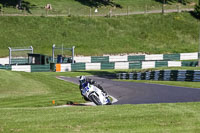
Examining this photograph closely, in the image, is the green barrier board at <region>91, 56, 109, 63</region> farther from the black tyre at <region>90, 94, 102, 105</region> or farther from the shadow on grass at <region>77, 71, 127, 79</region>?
the black tyre at <region>90, 94, 102, 105</region>

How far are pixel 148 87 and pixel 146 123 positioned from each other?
15.7 metres

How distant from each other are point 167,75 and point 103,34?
29615mm

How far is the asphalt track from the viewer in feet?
72.5

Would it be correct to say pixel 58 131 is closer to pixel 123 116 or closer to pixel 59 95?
pixel 123 116

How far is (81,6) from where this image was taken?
68312mm

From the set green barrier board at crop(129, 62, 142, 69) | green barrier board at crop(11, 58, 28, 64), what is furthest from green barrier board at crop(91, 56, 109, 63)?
green barrier board at crop(11, 58, 28, 64)

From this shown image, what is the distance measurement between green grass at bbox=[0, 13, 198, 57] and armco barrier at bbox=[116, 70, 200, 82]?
20.4 meters

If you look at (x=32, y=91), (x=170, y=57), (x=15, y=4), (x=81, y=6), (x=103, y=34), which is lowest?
(x=32, y=91)

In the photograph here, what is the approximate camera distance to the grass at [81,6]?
208 ft

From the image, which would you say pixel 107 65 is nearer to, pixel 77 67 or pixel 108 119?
pixel 77 67

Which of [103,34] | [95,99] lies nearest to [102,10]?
[103,34]

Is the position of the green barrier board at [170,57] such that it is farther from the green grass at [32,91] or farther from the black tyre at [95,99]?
the black tyre at [95,99]

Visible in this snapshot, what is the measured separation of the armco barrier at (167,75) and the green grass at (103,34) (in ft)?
66.9

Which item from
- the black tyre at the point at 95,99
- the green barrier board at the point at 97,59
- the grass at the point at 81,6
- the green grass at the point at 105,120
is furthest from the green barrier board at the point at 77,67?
the green grass at the point at 105,120
